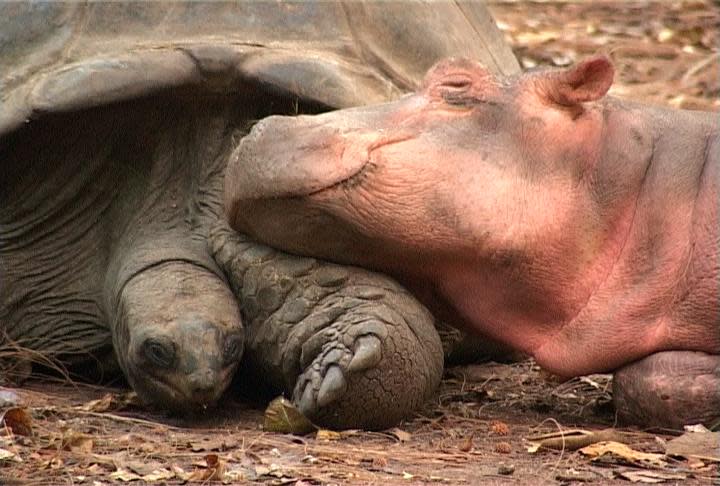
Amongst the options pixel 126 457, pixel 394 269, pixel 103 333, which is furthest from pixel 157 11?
pixel 126 457

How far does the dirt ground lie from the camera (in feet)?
11.6

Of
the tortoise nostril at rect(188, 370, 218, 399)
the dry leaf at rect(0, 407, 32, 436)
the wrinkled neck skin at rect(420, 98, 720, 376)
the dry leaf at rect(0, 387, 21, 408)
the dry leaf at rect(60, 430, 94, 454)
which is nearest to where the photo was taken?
the dry leaf at rect(60, 430, 94, 454)

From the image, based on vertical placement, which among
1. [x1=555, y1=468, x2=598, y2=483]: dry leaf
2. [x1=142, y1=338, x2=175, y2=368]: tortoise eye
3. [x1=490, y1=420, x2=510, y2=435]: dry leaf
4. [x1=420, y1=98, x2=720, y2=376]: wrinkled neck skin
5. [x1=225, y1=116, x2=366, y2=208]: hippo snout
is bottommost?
[x1=555, y1=468, x2=598, y2=483]: dry leaf

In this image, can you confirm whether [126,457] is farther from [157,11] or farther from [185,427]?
[157,11]

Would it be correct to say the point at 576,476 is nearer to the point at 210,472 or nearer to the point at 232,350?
the point at 210,472

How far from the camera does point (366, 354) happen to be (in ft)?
12.7

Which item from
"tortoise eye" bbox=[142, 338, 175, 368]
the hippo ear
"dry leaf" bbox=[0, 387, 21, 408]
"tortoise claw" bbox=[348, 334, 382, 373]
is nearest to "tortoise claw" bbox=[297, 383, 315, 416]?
"tortoise claw" bbox=[348, 334, 382, 373]

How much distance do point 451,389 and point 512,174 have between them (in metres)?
0.86

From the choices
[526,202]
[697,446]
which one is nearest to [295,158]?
[526,202]

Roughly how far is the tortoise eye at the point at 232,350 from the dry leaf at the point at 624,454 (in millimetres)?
907

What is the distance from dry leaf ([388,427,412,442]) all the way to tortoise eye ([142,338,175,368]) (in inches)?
22.0

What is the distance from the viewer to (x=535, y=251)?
4.01 metres

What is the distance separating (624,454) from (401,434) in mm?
553

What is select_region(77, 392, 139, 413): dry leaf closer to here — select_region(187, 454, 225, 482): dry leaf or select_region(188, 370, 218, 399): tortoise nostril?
select_region(188, 370, 218, 399): tortoise nostril
